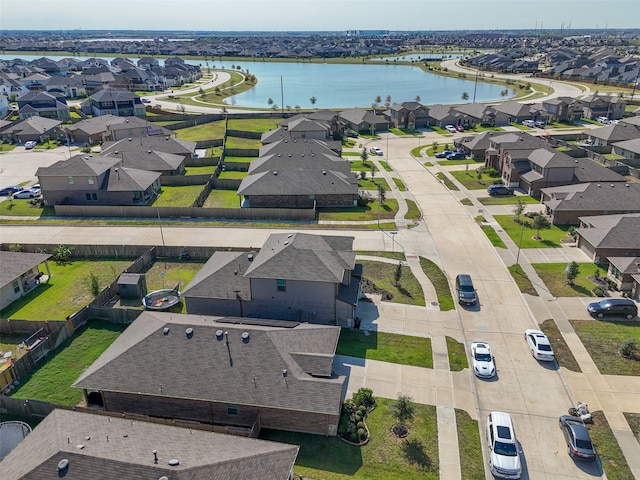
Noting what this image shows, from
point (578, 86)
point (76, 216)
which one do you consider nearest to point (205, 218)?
point (76, 216)

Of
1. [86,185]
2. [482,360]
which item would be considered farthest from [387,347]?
[86,185]

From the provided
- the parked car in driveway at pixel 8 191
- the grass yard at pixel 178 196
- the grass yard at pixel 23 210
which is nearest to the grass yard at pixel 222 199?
the grass yard at pixel 178 196

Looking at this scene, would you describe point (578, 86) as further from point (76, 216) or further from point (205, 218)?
point (76, 216)

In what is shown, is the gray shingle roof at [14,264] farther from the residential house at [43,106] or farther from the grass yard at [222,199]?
the residential house at [43,106]

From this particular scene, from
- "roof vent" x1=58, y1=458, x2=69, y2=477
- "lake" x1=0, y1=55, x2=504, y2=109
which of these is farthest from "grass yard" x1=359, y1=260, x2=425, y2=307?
"lake" x1=0, y1=55, x2=504, y2=109

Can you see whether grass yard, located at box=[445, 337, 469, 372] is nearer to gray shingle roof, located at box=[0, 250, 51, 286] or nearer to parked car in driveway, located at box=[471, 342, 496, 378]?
parked car in driveway, located at box=[471, 342, 496, 378]
